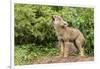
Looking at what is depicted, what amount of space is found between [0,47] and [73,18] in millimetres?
921

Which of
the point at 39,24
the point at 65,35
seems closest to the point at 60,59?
the point at 65,35

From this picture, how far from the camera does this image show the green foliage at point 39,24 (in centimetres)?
229

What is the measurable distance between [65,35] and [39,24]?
341 millimetres

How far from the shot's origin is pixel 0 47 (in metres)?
2.21

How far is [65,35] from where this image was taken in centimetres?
246

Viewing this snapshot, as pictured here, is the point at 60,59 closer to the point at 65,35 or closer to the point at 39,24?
the point at 65,35

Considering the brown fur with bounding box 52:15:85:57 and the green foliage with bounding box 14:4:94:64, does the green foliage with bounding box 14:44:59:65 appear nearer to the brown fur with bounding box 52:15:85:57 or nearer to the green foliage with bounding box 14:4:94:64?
the green foliage with bounding box 14:4:94:64

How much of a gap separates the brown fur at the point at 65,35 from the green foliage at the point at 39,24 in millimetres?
50

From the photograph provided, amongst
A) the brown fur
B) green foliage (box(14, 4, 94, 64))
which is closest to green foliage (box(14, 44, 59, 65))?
green foliage (box(14, 4, 94, 64))

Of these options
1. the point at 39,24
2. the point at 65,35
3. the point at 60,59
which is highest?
the point at 39,24

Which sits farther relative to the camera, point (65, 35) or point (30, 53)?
point (65, 35)

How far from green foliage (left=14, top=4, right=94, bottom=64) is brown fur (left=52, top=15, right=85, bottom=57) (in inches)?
2.0

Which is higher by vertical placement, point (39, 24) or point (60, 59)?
point (39, 24)

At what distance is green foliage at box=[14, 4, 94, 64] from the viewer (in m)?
2.29
